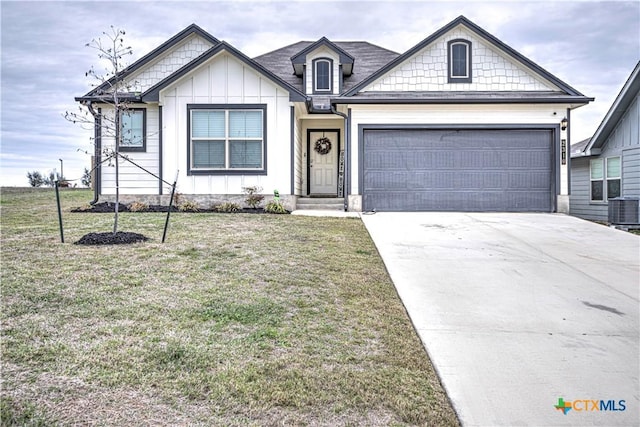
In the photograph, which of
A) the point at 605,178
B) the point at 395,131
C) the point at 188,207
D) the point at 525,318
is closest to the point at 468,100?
the point at 395,131

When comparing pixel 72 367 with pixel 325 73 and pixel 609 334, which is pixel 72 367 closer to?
pixel 609 334

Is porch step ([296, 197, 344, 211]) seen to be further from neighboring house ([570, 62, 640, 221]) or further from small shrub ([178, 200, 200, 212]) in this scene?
neighboring house ([570, 62, 640, 221])

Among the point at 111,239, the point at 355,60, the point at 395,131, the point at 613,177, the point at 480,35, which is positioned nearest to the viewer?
the point at 111,239

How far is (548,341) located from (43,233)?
821 cm

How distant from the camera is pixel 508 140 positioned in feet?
43.8

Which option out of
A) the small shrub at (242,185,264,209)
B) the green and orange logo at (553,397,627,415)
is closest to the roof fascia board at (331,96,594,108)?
the small shrub at (242,185,264,209)

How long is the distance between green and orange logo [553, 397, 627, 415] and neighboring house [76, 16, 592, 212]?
33.4 ft

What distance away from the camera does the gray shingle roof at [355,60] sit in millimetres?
16406

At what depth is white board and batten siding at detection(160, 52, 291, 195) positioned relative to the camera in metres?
13.1

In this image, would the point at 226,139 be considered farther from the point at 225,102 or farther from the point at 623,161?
the point at 623,161

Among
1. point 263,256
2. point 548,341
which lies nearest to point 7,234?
point 263,256

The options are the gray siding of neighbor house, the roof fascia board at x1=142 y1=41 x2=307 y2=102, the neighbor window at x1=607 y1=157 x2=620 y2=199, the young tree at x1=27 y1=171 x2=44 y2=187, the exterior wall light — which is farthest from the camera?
the young tree at x1=27 y1=171 x2=44 y2=187

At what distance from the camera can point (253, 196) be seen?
1293 centimetres

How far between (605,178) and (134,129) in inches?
595
